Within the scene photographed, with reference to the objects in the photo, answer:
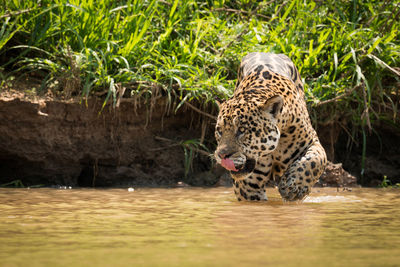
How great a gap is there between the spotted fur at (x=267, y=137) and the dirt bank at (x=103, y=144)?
148cm

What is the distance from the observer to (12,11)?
617 cm

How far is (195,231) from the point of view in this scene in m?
3.03

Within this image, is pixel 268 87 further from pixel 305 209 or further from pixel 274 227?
pixel 274 227

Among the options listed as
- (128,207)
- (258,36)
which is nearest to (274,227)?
(128,207)

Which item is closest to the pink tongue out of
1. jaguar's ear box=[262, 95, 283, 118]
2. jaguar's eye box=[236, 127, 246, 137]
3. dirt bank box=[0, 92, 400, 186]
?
jaguar's eye box=[236, 127, 246, 137]

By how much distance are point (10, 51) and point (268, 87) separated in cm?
311

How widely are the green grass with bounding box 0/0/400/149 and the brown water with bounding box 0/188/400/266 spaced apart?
60.1 inches

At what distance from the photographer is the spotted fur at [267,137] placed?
4.25m

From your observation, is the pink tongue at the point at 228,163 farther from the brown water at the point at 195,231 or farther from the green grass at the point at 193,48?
the green grass at the point at 193,48

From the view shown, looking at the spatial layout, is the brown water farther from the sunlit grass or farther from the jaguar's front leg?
the sunlit grass

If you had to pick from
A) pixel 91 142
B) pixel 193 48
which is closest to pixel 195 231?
pixel 91 142

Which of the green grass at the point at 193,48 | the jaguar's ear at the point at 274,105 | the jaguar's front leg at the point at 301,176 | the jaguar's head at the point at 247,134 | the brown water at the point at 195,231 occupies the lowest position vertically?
the brown water at the point at 195,231

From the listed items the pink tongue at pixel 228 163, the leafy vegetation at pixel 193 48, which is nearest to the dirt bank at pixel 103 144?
the leafy vegetation at pixel 193 48

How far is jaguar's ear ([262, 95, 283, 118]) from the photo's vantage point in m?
4.27
